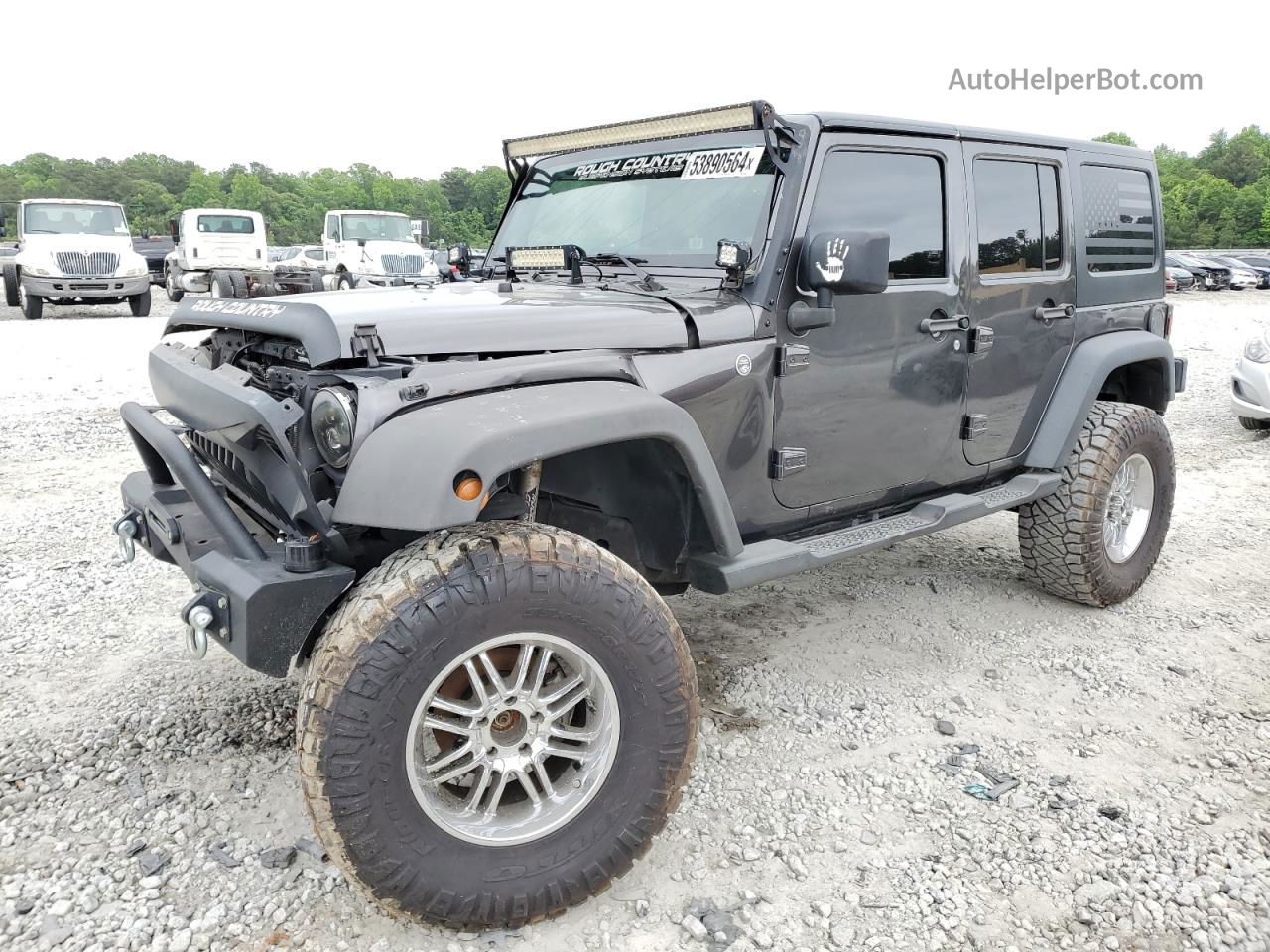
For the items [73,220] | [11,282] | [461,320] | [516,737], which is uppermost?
[73,220]

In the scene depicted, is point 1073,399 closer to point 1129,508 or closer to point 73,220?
point 1129,508

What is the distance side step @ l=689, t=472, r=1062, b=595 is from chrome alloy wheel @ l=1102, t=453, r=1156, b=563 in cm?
57

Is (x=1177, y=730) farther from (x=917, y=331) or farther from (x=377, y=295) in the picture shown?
(x=377, y=295)

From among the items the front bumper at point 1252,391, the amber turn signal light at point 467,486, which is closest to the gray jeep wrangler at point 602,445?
the amber turn signal light at point 467,486

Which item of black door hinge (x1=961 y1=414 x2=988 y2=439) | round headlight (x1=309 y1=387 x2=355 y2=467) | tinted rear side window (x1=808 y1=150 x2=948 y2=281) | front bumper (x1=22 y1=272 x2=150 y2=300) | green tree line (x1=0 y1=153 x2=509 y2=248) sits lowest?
black door hinge (x1=961 y1=414 x2=988 y2=439)

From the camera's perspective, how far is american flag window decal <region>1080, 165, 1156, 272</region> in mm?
4305

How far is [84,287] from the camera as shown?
55.0ft

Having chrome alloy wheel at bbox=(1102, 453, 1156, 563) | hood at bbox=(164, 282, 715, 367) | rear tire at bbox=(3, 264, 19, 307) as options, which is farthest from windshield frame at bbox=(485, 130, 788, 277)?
rear tire at bbox=(3, 264, 19, 307)

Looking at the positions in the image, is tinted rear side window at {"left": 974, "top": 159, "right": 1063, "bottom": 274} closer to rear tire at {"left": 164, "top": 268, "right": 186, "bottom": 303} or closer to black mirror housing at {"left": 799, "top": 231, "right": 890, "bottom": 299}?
black mirror housing at {"left": 799, "top": 231, "right": 890, "bottom": 299}

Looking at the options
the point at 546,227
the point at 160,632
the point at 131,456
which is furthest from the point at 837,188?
the point at 131,456

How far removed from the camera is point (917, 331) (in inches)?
136

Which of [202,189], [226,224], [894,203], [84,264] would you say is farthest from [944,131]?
[202,189]

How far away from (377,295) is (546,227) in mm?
1109

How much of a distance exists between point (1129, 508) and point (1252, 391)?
4.10 meters
